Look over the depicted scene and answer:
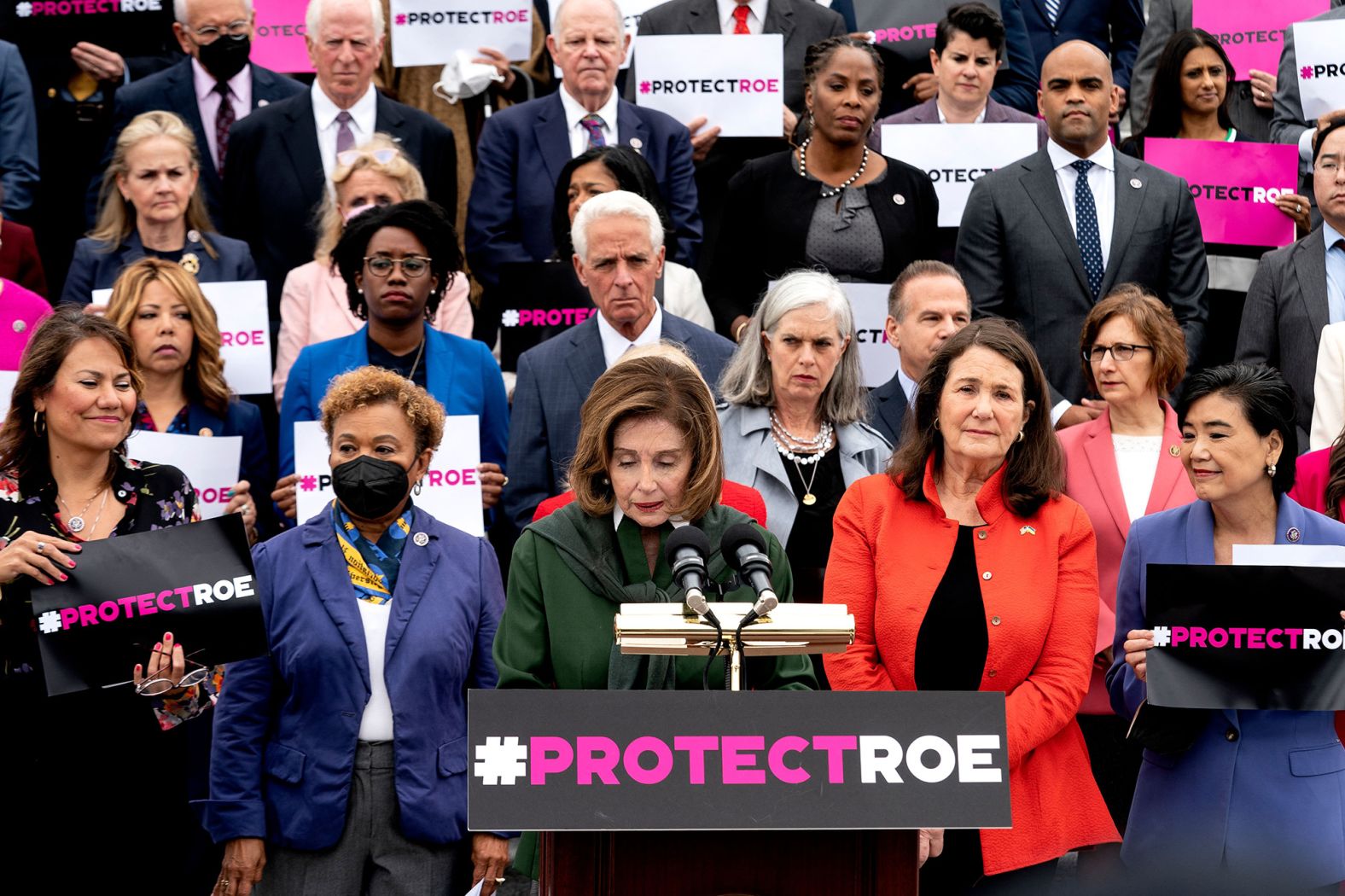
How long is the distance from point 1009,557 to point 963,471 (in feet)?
1.00

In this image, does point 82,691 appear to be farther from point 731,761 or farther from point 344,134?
point 344,134

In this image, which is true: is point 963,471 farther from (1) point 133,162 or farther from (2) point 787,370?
(1) point 133,162

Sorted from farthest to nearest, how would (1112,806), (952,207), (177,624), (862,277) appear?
(952,207)
(862,277)
(1112,806)
(177,624)

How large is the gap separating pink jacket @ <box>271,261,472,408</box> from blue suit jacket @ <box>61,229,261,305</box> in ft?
1.07

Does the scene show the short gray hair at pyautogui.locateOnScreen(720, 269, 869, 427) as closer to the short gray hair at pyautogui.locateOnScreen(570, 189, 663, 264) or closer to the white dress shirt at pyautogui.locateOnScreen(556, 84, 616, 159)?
the short gray hair at pyautogui.locateOnScreen(570, 189, 663, 264)

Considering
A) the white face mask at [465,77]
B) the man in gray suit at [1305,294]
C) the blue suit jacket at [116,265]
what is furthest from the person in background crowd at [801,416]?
the white face mask at [465,77]

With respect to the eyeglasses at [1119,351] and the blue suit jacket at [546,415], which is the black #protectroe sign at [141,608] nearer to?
the blue suit jacket at [546,415]

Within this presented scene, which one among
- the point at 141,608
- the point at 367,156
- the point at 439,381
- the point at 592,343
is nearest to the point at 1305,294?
the point at 592,343

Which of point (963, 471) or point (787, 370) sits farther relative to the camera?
point (787, 370)

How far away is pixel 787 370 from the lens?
19.6ft

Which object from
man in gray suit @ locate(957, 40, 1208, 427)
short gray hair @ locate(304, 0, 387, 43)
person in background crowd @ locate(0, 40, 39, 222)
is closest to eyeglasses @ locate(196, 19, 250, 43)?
short gray hair @ locate(304, 0, 387, 43)

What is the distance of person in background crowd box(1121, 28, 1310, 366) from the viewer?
8367 mm

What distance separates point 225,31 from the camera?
867 centimetres

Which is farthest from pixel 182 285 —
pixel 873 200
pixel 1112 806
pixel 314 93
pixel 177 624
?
pixel 1112 806
